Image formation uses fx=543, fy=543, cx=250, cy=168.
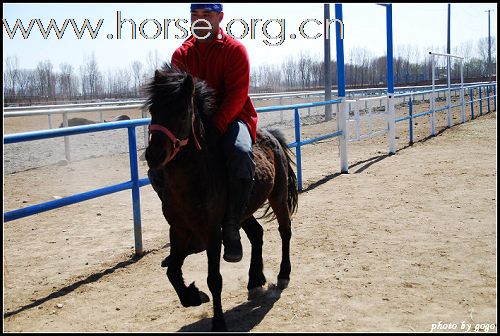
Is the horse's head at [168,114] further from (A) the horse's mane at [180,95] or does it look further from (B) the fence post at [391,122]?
(B) the fence post at [391,122]

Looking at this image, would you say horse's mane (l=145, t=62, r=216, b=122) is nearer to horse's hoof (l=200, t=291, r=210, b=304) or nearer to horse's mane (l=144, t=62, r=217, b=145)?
horse's mane (l=144, t=62, r=217, b=145)

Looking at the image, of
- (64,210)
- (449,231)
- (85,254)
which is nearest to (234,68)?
(85,254)

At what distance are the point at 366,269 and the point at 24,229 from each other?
13.5 ft

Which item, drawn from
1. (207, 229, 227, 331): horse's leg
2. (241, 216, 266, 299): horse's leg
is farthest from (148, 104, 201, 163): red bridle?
(241, 216, 266, 299): horse's leg

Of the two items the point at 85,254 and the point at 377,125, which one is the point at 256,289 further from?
the point at 377,125

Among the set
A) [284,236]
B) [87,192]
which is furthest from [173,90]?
[87,192]

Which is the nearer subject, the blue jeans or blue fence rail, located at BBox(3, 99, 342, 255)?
the blue jeans

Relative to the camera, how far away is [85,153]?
11727mm

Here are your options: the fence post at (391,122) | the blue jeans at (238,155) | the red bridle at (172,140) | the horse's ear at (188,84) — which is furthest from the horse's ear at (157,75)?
the fence post at (391,122)

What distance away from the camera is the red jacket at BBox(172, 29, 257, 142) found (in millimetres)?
3822

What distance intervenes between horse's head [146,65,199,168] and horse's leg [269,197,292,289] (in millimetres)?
1557
